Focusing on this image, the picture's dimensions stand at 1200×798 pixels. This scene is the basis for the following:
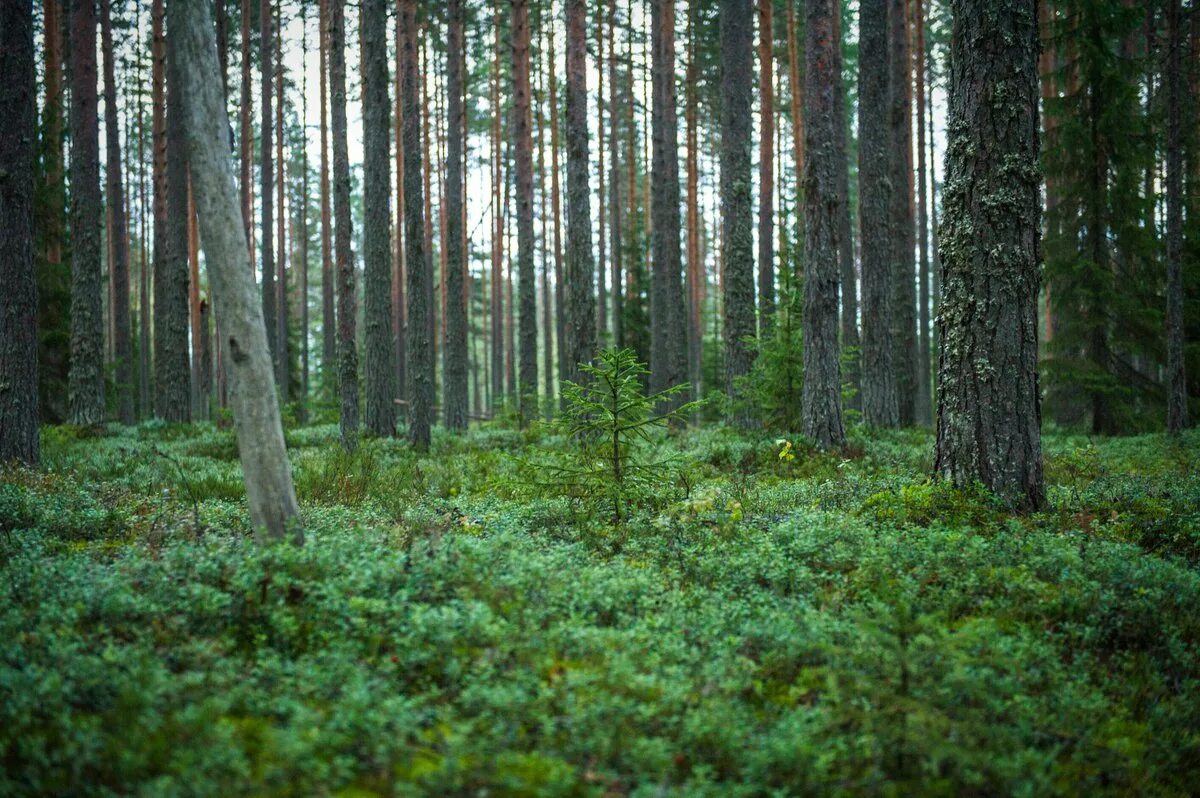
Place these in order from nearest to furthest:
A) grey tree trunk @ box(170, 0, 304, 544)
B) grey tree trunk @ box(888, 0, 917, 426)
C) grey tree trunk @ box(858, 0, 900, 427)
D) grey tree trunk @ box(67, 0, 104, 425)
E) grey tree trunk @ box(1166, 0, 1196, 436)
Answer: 1. grey tree trunk @ box(170, 0, 304, 544)
2. grey tree trunk @ box(1166, 0, 1196, 436)
3. grey tree trunk @ box(858, 0, 900, 427)
4. grey tree trunk @ box(67, 0, 104, 425)
5. grey tree trunk @ box(888, 0, 917, 426)

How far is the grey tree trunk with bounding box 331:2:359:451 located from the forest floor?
7.63 metres

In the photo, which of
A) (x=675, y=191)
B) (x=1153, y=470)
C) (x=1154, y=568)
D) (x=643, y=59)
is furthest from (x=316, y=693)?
(x=643, y=59)

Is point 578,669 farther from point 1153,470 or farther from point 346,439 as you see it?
point 346,439

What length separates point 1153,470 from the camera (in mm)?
9820

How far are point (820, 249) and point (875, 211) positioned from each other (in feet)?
13.1

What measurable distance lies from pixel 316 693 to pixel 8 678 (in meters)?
1.38

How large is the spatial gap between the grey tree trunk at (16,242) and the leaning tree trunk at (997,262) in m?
11.8

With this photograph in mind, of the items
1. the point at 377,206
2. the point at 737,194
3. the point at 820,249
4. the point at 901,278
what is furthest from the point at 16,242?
the point at 901,278

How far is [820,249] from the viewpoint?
453 inches

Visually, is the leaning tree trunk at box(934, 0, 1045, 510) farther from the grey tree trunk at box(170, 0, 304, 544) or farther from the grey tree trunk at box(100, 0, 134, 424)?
the grey tree trunk at box(100, 0, 134, 424)

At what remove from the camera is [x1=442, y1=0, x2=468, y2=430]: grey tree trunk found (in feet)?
65.6

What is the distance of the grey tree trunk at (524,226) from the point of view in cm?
1883

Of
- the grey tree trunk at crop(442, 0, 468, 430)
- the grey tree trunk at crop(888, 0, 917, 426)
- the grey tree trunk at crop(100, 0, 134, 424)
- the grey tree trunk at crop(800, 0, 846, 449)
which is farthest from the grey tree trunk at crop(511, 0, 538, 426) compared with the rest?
the grey tree trunk at crop(100, 0, 134, 424)

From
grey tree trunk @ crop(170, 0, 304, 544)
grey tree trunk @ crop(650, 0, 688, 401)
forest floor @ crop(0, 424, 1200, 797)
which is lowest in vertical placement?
forest floor @ crop(0, 424, 1200, 797)
